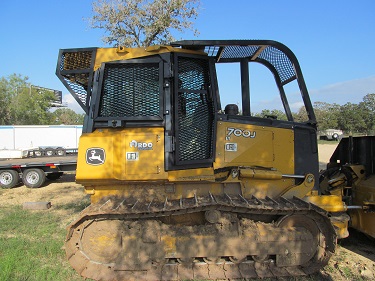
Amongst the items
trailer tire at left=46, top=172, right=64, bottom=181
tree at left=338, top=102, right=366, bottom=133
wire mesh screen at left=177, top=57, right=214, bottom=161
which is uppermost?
tree at left=338, top=102, right=366, bottom=133

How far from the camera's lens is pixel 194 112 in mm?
4449

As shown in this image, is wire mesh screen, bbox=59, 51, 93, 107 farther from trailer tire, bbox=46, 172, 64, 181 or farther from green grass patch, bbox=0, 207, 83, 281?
trailer tire, bbox=46, 172, 64, 181

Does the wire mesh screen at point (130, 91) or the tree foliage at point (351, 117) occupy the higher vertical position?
the tree foliage at point (351, 117)

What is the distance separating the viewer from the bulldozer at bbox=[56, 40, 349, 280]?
4.17m

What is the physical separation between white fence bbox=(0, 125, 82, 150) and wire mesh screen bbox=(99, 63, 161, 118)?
22849mm

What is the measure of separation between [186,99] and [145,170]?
1.10 metres

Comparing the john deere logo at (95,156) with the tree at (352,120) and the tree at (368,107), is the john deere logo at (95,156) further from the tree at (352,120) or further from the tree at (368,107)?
the tree at (368,107)

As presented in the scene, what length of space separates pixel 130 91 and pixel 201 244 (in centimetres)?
222

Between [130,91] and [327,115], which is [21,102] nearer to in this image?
[130,91]

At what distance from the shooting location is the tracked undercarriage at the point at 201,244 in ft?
13.7

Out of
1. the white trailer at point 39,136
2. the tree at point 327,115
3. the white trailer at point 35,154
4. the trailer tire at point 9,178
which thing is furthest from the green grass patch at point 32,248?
the tree at point 327,115

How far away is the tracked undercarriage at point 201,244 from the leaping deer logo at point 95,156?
0.56m

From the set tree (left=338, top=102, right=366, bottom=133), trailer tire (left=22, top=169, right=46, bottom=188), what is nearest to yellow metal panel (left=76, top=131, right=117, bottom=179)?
trailer tire (left=22, top=169, right=46, bottom=188)

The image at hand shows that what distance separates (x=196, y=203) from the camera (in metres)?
4.00
